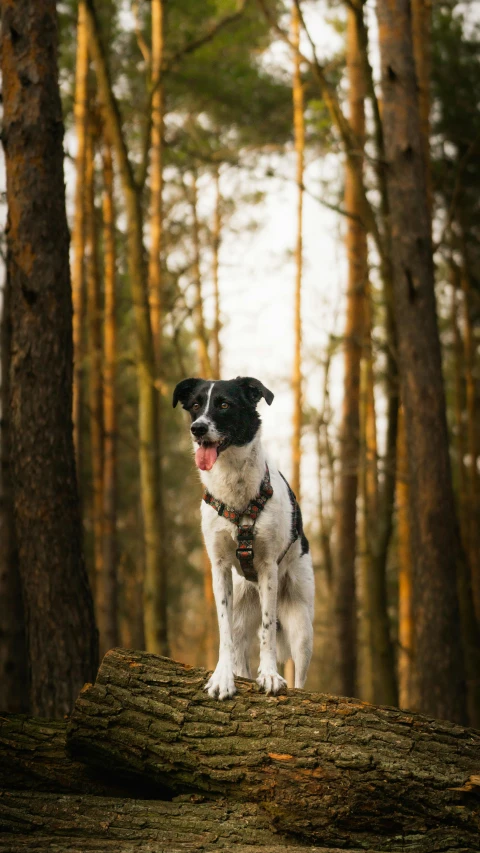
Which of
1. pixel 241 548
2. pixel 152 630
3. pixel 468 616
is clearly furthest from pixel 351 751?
pixel 468 616

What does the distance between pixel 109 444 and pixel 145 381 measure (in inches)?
168

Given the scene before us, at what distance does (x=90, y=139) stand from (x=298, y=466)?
24.6 ft

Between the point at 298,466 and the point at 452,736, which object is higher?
the point at 298,466

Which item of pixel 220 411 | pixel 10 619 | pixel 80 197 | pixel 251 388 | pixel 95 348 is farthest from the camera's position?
pixel 95 348

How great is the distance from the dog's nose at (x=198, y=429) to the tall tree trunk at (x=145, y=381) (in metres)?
5.82

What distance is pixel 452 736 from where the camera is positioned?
4227 millimetres

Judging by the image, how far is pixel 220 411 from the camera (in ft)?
16.2

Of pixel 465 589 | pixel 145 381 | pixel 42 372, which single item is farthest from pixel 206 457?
pixel 465 589

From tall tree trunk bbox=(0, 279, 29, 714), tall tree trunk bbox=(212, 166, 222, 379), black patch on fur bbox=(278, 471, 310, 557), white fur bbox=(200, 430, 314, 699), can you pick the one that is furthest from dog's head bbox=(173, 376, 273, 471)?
tall tree trunk bbox=(212, 166, 222, 379)

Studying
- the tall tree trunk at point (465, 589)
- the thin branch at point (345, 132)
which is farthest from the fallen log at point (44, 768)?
the tall tree trunk at point (465, 589)

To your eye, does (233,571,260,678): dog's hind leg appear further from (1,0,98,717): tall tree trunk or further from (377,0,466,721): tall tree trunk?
(377,0,466,721): tall tree trunk

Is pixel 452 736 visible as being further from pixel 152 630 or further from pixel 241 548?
pixel 152 630

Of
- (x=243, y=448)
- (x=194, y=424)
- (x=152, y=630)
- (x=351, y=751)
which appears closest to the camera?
(x=351, y=751)

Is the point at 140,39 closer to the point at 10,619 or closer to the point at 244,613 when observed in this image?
the point at 10,619
